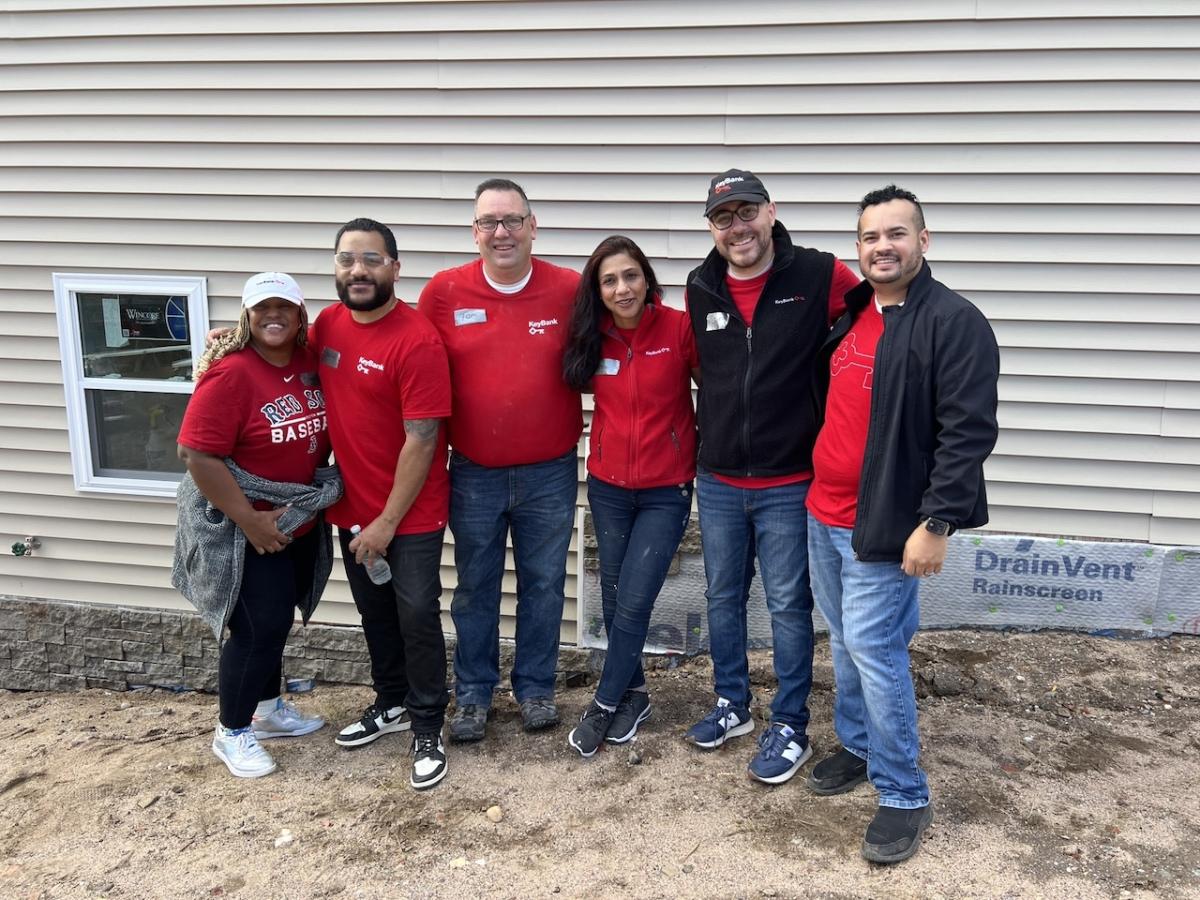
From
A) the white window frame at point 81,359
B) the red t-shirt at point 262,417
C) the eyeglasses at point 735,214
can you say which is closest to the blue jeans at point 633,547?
the eyeglasses at point 735,214

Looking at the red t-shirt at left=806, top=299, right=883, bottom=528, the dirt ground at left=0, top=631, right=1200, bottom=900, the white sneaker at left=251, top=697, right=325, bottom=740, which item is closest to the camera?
the red t-shirt at left=806, top=299, right=883, bottom=528

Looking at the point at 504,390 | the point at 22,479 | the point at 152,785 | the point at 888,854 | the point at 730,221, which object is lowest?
the point at 152,785

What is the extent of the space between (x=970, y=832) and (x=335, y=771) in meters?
2.35

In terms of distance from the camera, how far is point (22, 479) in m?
4.95

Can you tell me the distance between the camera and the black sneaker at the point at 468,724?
3664 mm

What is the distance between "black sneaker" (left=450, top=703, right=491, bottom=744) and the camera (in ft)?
12.0

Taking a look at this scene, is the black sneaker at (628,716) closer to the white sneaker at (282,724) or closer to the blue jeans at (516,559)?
the blue jeans at (516,559)

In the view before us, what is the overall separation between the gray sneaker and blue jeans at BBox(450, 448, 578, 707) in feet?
0.10

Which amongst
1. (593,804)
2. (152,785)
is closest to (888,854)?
(593,804)

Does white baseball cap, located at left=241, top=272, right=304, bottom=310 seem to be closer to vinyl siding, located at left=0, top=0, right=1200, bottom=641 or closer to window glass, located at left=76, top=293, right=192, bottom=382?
vinyl siding, located at left=0, top=0, right=1200, bottom=641

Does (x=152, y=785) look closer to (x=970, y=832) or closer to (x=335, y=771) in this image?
(x=335, y=771)

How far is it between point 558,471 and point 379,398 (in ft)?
2.45

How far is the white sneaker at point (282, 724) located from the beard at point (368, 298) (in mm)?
1812

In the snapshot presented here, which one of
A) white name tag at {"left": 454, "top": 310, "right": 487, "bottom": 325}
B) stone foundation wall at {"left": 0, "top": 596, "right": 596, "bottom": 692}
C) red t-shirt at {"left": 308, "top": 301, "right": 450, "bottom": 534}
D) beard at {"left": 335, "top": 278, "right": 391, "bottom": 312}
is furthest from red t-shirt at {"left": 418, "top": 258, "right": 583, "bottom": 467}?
stone foundation wall at {"left": 0, "top": 596, "right": 596, "bottom": 692}
